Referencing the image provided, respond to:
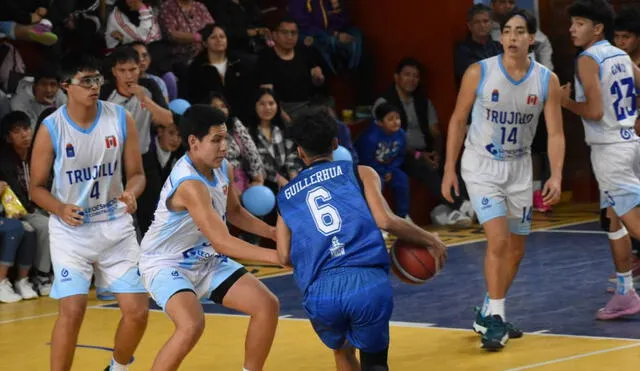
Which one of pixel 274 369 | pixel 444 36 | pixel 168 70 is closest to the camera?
pixel 274 369

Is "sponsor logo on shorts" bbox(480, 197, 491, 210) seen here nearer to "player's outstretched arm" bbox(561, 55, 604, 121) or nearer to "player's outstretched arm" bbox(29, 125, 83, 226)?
"player's outstretched arm" bbox(561, 55, 604, 121)

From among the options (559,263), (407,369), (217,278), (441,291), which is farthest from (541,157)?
(217,278)

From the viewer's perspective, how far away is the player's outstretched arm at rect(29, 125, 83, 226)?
7.24 meters

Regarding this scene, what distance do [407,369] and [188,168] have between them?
1976 mm

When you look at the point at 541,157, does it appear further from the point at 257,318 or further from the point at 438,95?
the point at 257,318

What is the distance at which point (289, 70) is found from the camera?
1436cm

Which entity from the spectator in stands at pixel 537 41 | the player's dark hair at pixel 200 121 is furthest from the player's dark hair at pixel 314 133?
the spectator in stands at pixel 537 41

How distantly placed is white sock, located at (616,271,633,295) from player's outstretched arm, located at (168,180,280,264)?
→ 3.57m

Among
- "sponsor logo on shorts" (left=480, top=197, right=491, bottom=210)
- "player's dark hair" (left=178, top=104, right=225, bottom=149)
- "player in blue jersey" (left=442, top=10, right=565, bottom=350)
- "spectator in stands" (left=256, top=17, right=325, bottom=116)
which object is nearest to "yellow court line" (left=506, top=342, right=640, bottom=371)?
"player in blue jersey" (left=442, top=10, right=565, bottom=350)

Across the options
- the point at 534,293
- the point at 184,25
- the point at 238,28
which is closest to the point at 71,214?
the point at 534,293

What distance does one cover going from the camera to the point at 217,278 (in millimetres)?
6949

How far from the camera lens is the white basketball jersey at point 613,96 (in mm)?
9000

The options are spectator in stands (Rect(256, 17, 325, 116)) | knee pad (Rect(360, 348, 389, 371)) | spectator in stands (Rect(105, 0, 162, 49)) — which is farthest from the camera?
spectator in stands (Rect(256, 17, 325, 116))

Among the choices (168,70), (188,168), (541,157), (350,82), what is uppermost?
(188,168)
